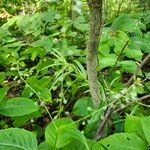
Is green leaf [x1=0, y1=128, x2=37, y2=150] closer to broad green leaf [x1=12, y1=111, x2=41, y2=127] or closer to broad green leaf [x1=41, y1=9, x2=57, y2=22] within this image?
broad green leaf [x1=12, y1=111, x2=41, y2=127]

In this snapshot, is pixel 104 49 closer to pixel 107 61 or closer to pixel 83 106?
pixel 107 61

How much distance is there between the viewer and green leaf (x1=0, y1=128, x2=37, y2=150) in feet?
5.41

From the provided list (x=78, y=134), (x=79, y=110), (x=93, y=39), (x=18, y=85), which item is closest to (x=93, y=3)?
(x=93, y=39)

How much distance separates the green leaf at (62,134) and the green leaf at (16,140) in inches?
3.3

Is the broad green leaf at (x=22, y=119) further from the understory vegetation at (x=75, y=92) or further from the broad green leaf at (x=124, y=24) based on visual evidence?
the broad green leaf at (x=124, y=24)

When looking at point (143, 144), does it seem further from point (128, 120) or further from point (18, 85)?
point (18, 85)

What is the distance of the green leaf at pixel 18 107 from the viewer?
6.73ft

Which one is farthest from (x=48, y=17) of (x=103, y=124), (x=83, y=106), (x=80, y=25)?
(x=103, y=124)

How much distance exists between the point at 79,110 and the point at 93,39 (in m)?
0.63

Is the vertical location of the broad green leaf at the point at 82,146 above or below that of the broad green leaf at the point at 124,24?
below

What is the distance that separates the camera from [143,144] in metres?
1.68

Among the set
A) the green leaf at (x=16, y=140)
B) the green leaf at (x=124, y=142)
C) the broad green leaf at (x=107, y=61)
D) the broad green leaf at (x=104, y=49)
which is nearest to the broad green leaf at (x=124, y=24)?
the broad green leaf at (x=104, y=49)

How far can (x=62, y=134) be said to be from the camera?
163 cm

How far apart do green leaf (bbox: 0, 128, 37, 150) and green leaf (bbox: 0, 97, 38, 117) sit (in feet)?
1.18
